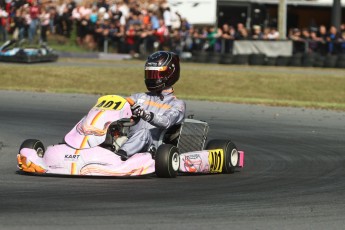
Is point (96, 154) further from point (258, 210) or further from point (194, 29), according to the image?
point (194, 29)

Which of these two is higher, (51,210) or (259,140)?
(51,210)

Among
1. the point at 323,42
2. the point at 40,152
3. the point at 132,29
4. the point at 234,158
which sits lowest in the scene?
the point at 323,42

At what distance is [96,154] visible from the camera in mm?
8641

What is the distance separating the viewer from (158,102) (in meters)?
9.61

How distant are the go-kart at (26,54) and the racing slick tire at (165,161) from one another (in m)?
18.5

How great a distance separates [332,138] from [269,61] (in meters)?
14.0

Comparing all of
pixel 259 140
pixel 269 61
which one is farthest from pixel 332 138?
pixel 269 61

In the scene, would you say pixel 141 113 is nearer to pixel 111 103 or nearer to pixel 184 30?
pixel 111 103

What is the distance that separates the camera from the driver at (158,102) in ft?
30.1

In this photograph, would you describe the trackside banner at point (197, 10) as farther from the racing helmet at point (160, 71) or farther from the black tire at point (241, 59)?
the racing helmet at point (160, 71)

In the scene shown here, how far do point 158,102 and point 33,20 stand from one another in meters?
20.6

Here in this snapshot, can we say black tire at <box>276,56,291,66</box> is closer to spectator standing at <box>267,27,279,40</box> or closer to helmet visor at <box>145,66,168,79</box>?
spectator standing at <box>267,27,279,40</box>

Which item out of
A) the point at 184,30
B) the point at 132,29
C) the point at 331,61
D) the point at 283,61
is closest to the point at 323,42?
the point at 331,61

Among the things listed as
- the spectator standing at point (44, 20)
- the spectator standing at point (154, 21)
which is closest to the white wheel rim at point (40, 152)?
the spectator standing at point (154, 21)
